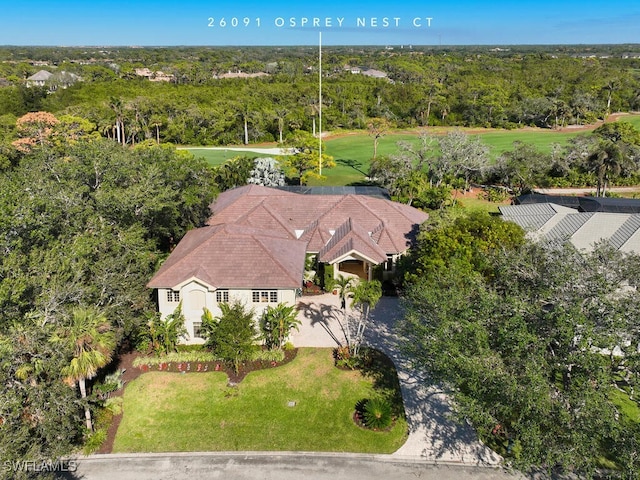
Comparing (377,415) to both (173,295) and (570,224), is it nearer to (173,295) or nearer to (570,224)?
(173,295)

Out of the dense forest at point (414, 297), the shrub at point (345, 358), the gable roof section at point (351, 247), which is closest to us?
the dense forest at point (414, 297)

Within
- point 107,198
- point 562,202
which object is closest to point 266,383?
point 107,198

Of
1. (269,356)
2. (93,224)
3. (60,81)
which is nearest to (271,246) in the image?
(269,356)

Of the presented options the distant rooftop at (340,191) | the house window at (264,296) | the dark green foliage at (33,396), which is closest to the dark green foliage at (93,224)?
the dark green foliage at (33,396)

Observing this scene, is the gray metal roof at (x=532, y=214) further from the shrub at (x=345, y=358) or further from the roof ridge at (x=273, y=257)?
the roof ridge at (x=273, y=257)

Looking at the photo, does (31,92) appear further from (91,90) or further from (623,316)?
(623,316)

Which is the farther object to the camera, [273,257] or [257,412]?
[273,257]
